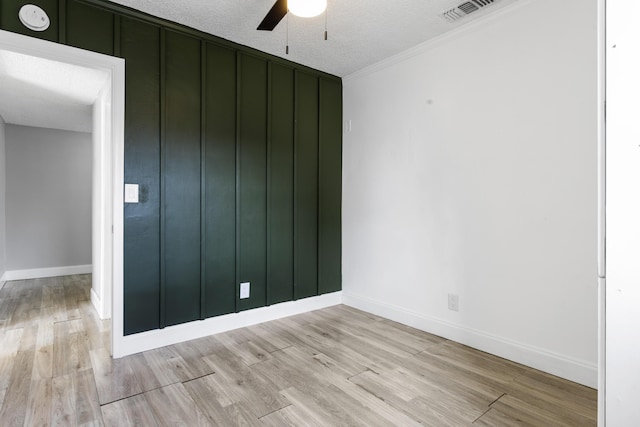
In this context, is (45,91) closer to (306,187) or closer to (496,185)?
(306,187)

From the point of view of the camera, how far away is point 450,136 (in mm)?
2840

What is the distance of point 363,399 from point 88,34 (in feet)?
10.1

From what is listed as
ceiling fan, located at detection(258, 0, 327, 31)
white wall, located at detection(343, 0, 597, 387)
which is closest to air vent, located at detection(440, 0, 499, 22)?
white wall, located at detection(343, 0, 597, 387)

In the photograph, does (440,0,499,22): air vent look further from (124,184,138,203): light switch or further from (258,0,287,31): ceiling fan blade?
(124,184,138,203): light switch

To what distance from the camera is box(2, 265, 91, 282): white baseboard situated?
16.9ft

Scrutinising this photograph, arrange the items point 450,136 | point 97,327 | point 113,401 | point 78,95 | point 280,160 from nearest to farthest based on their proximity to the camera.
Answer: point 113,401, point 450,136, point 97,327, point 280,160, point 78,95

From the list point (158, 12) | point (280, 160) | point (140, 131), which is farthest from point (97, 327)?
point (158, 12)

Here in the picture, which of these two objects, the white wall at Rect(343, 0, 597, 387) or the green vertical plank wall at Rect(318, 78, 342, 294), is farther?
the green vertical plank wall at Rect(318, 78, 342, 294)

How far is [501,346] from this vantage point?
2.50 meters

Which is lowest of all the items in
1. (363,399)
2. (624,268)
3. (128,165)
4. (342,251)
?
(363,399)

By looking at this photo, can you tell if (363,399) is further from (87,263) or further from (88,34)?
(87,263)

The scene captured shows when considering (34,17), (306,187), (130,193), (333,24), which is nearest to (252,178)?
(306,187)

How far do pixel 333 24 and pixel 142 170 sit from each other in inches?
76.2

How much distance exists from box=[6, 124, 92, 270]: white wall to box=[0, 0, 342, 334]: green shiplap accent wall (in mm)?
4150
